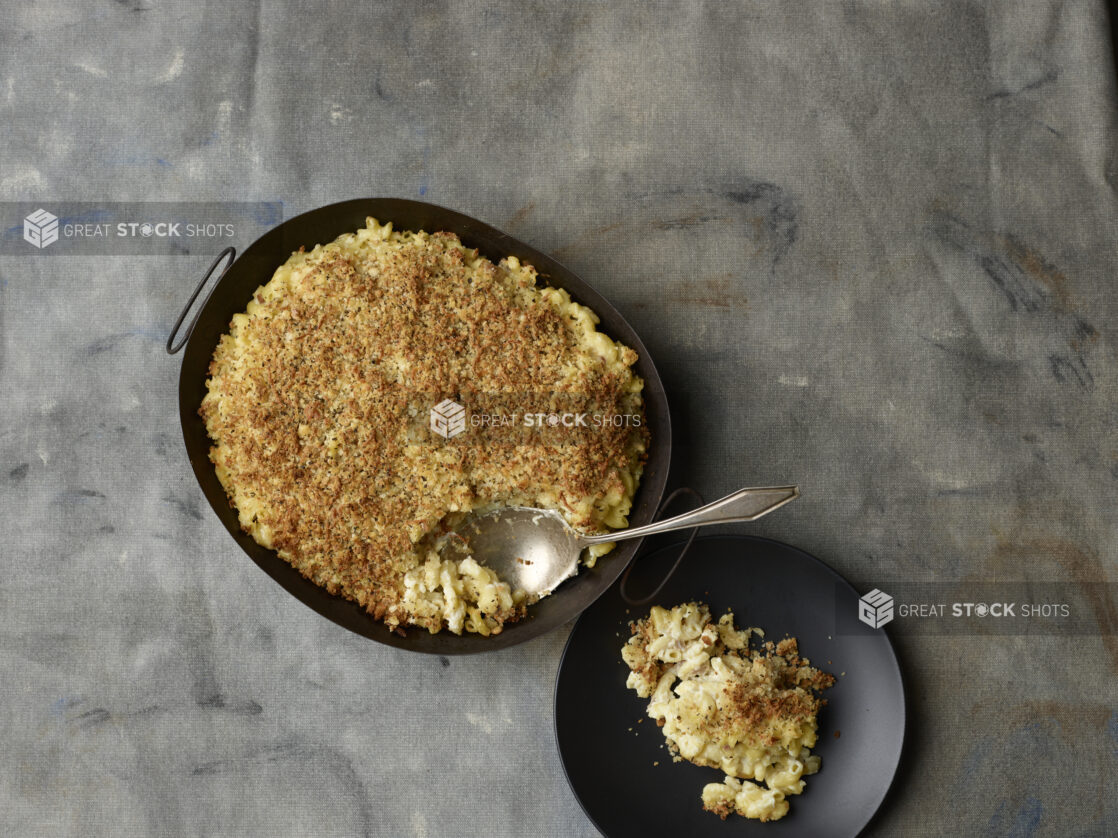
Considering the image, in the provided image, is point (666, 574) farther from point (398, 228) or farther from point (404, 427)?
point (398, 228)

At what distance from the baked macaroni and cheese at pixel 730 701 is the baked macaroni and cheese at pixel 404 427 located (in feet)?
1.34

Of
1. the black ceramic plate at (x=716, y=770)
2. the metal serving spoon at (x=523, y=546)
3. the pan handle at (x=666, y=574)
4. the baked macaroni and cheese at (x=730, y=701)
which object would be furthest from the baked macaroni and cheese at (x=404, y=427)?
the baked macaroni and cheese at (x=730, y=701)

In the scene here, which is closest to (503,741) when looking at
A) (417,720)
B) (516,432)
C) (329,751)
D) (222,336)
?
(417,720)

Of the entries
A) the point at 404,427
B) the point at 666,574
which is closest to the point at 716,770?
the point at 666,574

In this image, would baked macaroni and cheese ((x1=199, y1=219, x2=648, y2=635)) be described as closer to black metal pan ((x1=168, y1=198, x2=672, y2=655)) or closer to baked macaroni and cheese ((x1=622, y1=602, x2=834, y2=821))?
black metal pan ((x1=168, y1=198, x2=672, y2=655))

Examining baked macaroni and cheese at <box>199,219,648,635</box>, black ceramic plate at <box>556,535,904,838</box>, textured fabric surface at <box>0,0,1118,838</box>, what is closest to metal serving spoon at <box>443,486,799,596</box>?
baked macaroni and cheese at <box>199,219,648,635</box>

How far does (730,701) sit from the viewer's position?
2.20 metres

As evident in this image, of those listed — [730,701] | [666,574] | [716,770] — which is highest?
[666,574]

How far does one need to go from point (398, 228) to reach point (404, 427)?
1.91ft

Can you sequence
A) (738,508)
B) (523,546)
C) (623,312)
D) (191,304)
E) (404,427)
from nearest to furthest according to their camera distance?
(738,508), (404,427), (523,546), (191,304), (623,312)

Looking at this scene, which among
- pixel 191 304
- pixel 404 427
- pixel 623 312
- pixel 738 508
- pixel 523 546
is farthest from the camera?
pixel 623 312

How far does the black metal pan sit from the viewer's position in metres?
2.18

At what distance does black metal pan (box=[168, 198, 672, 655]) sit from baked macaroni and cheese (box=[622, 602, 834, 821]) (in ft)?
0.82

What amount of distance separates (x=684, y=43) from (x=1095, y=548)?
6.25 ft
